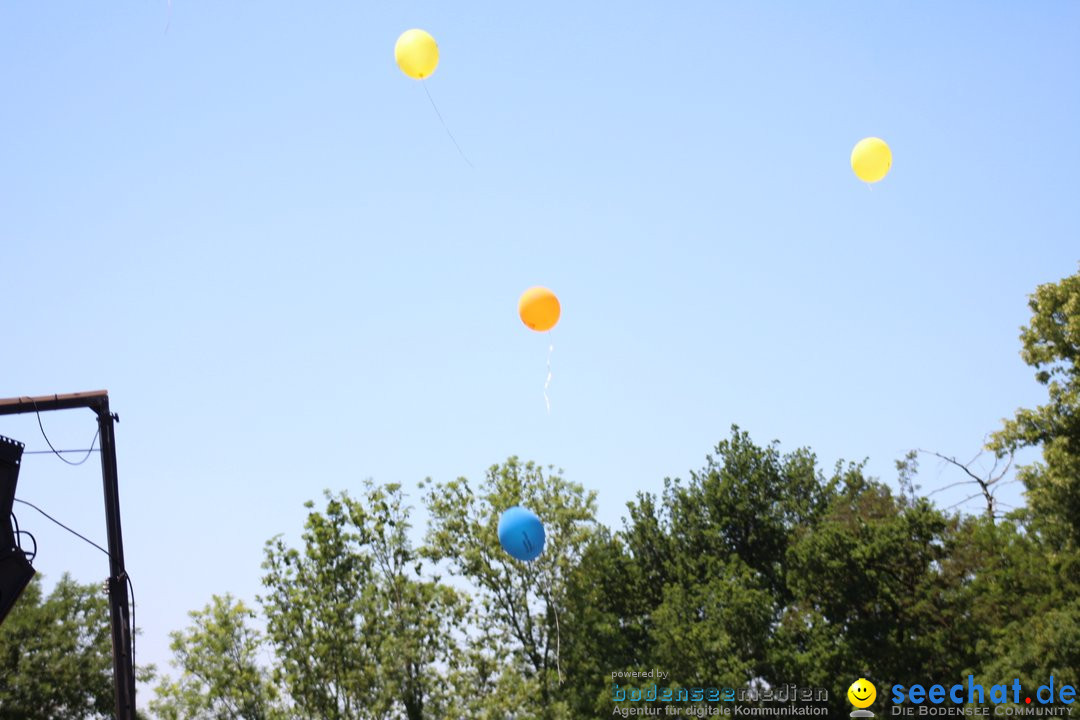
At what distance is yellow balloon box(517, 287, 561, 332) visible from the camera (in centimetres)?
1781

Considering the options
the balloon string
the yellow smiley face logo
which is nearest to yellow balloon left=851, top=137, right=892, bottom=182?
the yellow smiley face logo

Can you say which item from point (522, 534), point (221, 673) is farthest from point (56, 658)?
point (522, 534)

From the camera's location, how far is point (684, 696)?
1228 inches

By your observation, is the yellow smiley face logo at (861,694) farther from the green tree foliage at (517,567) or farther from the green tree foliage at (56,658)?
the green tree foliage at (56,658)

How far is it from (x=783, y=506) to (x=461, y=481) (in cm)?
1042

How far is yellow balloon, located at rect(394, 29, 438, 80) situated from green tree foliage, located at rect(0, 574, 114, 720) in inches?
1195

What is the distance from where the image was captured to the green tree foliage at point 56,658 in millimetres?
38844

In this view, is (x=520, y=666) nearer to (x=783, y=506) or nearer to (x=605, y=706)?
(x=605, y=706)

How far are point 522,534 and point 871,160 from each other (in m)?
8.62

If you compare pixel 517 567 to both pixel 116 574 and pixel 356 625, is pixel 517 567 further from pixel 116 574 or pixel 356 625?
pixel 116 574

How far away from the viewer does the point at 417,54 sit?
628 inches

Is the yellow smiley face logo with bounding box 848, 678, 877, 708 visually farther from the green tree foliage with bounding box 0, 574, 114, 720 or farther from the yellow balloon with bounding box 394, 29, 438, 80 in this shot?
the green tree foliage with bounding box 0, 574, 114, 720

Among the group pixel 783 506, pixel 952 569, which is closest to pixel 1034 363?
pixel 952 569

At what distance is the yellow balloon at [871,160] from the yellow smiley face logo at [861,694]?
626 inches
